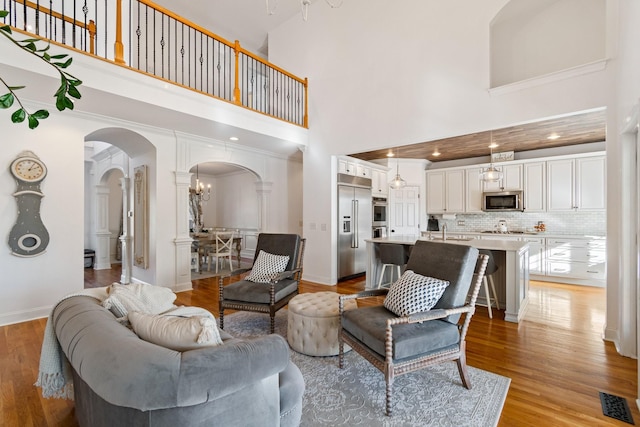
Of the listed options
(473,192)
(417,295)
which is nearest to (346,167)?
(473,192)

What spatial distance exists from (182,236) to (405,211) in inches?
192

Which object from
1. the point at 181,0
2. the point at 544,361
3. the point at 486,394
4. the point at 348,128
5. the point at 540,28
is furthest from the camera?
the point at 181,0

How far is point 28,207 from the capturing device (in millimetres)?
3682

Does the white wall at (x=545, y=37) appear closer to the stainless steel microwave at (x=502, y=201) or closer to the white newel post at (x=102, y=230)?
the stainless steel microwave at (x=502, y=201)

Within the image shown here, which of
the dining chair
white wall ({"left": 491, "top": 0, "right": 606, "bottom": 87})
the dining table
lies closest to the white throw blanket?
the dining chair

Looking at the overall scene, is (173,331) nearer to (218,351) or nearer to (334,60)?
(218,351)

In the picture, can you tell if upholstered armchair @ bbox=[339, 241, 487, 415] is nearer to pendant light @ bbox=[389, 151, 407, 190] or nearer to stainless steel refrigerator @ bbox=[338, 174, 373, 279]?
pendant light @ bbox=[389, 151, 407, 190]

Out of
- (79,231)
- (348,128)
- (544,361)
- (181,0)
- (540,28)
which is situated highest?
(181,0)

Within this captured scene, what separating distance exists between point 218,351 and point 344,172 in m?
4.84

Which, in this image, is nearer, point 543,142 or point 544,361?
point 544,361

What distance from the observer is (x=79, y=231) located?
13.5 feet

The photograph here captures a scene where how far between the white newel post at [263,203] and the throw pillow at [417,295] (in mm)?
4515

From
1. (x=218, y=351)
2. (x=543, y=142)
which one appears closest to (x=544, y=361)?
(x=218, y=351)

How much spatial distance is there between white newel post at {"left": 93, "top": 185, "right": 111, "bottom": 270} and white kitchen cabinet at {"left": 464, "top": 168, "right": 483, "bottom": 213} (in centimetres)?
833
